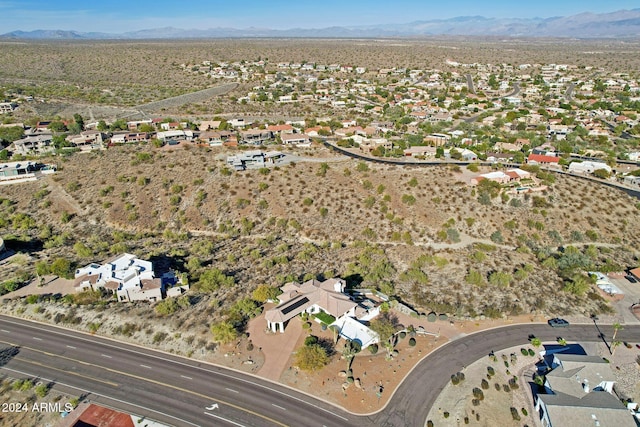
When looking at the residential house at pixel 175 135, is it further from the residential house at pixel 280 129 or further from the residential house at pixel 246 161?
the residential house at pixel 246 161

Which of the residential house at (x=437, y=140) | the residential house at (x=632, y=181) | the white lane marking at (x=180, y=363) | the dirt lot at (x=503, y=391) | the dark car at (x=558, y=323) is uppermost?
the residential house at (x=437, y=140)

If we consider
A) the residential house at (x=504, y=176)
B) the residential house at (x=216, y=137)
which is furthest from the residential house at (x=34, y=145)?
the residential house at (x=504, y=176)

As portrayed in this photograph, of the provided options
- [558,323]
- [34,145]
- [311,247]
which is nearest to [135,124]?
[34,145]

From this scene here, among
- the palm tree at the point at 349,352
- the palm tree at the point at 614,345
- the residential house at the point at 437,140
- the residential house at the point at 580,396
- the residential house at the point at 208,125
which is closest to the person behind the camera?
the residential house at the point at 580,396

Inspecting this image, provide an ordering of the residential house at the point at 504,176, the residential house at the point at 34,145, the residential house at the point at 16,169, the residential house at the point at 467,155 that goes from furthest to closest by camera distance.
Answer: the residential house at the point at 34,145 → the residential house at the point at 467,155 → the residential house at the point at 16,169 → the residential house at the point at 504,176

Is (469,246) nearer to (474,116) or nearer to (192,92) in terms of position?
(474,116)

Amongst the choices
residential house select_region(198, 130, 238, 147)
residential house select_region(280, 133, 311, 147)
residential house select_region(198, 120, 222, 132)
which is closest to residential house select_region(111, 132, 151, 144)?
residential house select_region(198, 130, 238, 147)

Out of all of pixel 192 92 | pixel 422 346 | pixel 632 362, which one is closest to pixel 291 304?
pixel 422 346
